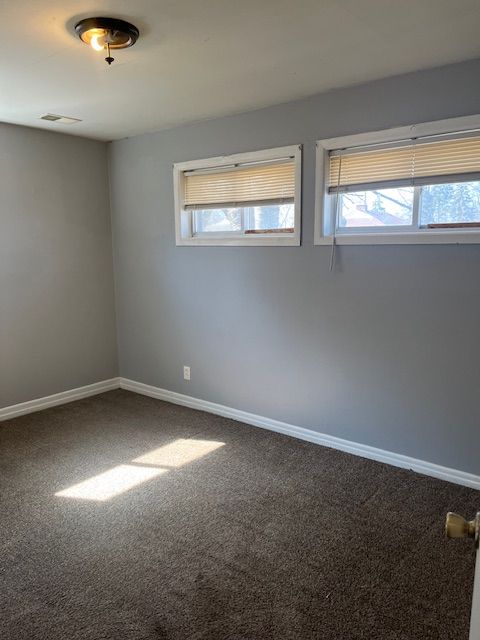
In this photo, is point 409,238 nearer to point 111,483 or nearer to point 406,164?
point 406,164

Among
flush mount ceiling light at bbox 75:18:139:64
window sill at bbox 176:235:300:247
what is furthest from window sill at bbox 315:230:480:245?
flush mount ceiling light at bbox 75:18:139:64

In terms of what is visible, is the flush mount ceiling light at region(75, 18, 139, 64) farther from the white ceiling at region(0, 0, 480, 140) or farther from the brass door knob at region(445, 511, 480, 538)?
the brass door knob at region(445, 511, 480, 538)

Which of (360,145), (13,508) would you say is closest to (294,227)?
(360,145)

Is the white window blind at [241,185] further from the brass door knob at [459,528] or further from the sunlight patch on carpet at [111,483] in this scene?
the brass door knob at [459,528]

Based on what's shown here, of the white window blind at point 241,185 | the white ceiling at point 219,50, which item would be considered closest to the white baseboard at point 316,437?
the white window blind at point 241,185

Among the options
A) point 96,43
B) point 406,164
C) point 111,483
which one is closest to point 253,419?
point 111,483

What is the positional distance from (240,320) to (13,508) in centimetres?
195

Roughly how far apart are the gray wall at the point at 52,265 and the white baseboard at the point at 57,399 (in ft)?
0.19

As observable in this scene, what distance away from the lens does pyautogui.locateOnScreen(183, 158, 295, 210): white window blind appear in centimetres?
325

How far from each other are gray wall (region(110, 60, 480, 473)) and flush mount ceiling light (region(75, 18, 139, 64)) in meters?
1.39

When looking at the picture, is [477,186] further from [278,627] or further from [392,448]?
[278,627]

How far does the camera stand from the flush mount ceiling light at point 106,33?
6.19ft

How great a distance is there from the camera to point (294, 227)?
3170mm

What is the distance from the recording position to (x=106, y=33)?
194 centimetres
